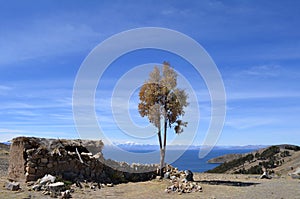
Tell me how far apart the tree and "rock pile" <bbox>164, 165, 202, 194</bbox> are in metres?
0.98

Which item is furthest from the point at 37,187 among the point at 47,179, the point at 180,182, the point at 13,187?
the point at 180,182

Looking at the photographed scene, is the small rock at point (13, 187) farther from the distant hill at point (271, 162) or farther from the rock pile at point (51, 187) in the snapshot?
the distant hill at point (271, 162)

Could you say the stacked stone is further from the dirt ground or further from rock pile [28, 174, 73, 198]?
the dirt ground

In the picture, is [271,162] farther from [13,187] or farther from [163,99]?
[13,187]

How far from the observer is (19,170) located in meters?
17.0

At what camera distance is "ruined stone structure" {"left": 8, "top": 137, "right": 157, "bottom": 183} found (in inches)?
656

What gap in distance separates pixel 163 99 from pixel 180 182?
4.97 meters

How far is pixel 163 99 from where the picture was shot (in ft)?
65.4

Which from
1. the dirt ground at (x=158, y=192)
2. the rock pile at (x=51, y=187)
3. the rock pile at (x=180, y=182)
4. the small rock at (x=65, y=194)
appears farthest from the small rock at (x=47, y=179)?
the rock pile at (x=180, y=182)

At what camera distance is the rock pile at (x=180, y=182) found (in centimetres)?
1600

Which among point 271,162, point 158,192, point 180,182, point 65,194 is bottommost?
point 158,192

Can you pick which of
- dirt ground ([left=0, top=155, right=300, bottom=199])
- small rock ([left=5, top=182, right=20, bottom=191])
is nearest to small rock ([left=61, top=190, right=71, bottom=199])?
dirt ground ([left=0, top=155, right=300, bottom=199])

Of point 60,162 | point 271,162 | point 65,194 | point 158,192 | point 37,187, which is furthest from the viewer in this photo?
point 271,162

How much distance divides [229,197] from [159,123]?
6840 mm
